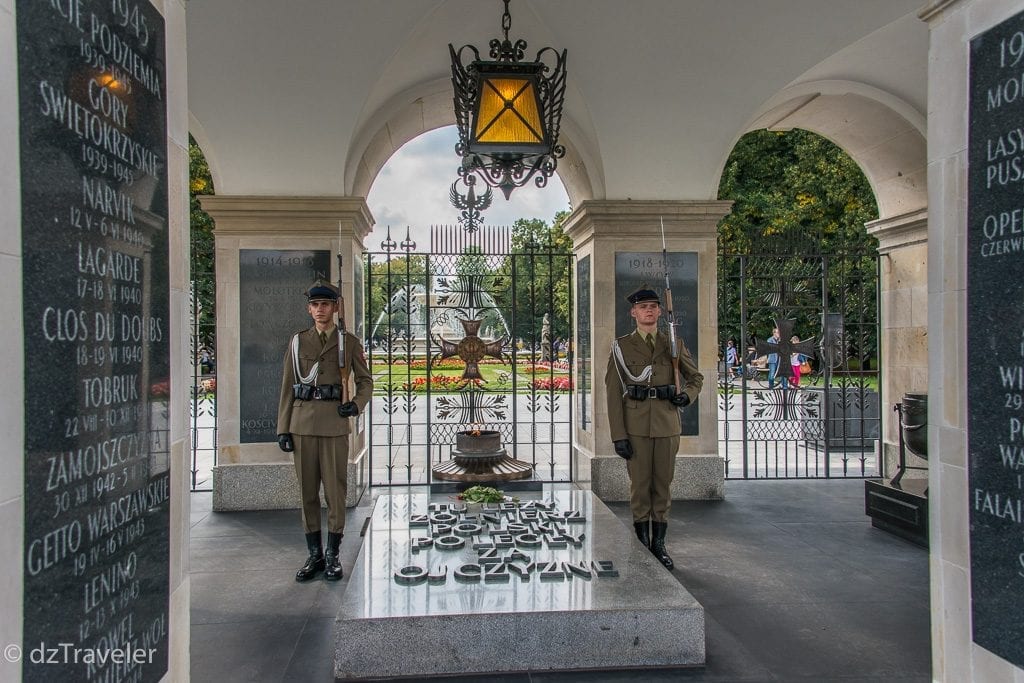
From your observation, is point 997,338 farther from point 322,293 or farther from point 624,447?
point 322,293

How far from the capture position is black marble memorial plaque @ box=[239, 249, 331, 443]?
684 centimetres

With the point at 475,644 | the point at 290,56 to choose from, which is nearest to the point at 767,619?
the point at 475,644

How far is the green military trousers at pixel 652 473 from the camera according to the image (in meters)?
5.20

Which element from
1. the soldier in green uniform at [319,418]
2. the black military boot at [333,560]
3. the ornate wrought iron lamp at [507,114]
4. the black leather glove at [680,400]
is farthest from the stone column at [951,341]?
the black military boot at [333,560]

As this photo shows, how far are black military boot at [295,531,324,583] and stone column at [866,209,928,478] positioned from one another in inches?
264

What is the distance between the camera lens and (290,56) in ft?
20.8

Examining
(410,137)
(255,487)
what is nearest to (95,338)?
(255,487)

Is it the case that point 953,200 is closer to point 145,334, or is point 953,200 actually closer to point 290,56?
point 145,334

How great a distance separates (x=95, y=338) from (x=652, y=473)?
14.0 ft

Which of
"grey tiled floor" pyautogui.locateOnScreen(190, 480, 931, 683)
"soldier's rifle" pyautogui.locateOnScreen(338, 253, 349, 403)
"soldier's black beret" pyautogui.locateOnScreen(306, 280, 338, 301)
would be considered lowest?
"grey tiled floor" pyautogui.locateOnScreen(190, 480, 931, 683)

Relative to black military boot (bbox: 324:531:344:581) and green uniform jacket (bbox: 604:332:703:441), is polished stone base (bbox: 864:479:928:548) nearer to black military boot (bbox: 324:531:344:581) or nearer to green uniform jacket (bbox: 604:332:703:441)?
green uniform jacket (bbox: 604:332:703:441)

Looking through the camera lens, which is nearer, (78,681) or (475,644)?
(78,681)

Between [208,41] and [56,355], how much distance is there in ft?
18.5

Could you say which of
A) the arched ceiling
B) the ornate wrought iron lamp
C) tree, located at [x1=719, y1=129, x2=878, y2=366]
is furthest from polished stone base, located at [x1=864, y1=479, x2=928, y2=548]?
tree, located at [x1=719, y1=129, x2=878, y2=366]
